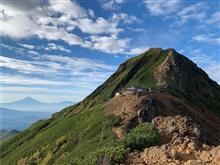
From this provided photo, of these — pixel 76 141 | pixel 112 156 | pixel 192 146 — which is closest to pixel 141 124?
pixel 192 146

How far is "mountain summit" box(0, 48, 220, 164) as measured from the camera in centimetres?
4078

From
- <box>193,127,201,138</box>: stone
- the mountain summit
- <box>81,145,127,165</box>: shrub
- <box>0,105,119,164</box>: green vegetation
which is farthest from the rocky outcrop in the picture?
<box>0,105,119,164</box>: green vegetation

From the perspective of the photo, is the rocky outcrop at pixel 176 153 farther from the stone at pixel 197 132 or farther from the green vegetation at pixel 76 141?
the green vegetation at pixel 76 141

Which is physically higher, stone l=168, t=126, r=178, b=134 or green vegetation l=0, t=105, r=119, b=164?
stone l=168, t=126, r=178, b=134

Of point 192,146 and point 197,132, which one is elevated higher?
point 197,132

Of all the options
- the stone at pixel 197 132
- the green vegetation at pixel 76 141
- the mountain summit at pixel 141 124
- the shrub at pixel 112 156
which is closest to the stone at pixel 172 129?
the mountain summit at pixel 141 124

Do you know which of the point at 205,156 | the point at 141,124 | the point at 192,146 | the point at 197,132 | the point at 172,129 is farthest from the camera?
the point at 141,124

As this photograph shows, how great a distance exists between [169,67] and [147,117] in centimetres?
8652

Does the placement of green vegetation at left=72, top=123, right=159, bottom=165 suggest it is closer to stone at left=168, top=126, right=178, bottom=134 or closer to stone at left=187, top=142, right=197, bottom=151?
stone at left=168, top=126, right=178, bottom=134

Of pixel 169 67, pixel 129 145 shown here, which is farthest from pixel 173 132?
pixel 169 67

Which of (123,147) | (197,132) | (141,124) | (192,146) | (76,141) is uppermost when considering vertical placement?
(141,124)

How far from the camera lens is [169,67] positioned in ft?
512

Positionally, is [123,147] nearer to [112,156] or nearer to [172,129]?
[112,156]

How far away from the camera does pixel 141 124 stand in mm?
56469
